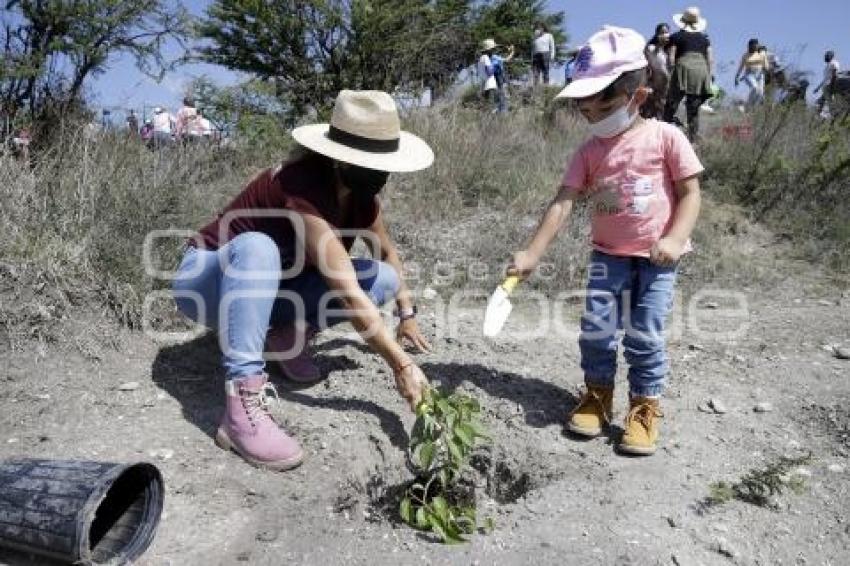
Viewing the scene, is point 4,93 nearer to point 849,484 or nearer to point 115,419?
point 115,419

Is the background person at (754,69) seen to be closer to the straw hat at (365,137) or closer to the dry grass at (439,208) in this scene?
the dry grass at (439,208)

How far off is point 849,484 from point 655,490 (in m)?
0.67

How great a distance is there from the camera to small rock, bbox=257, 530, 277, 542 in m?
2.01

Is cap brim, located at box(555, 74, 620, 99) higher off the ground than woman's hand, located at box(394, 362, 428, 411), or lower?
higher

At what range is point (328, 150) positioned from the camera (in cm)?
228

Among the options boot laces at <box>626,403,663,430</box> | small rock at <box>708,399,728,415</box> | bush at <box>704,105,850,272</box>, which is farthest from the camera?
bush at <box>704,105,850,272</box>

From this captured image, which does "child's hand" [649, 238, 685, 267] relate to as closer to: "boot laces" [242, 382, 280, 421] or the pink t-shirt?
the pink t-shirt

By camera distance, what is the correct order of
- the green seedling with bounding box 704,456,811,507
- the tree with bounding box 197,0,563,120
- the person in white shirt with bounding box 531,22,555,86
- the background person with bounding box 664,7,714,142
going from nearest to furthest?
the green seedling with bounding box 704,456,811,507 < the background person with bounding box 664,7,714,142 < the tree with bounding box 197,0,563,120 < the person in white shirt with bounding box 531,22,555,86

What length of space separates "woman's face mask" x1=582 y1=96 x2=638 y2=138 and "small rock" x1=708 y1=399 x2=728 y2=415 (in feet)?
3.71

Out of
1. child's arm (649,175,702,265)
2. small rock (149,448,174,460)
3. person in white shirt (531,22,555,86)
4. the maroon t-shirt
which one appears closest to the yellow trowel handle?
child's arm (649,175,702,265)

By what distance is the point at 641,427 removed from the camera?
2.55 meters

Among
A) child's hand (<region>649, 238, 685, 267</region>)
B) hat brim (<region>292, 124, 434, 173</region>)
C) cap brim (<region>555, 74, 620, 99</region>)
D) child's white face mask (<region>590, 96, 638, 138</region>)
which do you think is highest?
cap brim (<region>555, 74, 620, 99</region>)

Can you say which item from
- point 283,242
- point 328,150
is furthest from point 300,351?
point 328,150

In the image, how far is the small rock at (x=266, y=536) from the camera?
2.01m
